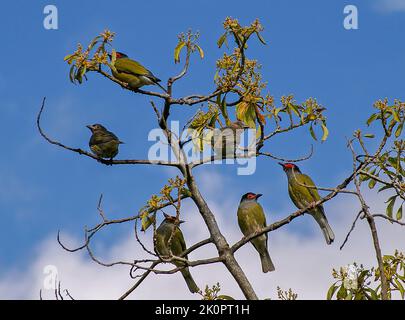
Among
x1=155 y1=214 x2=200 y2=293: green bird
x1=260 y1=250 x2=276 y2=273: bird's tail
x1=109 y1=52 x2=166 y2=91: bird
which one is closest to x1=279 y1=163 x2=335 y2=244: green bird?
x1=260 y1=250 x2=276 y2=273: bird's tail

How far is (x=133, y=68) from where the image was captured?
9203 millimetres

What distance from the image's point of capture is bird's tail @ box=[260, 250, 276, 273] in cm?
978

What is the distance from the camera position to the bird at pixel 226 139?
7.71m

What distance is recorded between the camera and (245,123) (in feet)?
24.6

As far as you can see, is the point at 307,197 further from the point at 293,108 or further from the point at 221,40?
the point at 221,40

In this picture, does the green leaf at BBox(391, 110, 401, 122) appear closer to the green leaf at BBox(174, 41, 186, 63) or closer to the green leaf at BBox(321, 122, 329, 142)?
the green leaf at BBox(321, 122, 329, 142)

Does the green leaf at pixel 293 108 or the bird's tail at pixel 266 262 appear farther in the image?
→ the bird's tail at pixel 266 262

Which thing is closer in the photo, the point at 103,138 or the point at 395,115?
the point at 395,115

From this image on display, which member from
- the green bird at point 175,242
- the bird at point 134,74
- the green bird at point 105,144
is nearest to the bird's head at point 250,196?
the green bird at point 175,242

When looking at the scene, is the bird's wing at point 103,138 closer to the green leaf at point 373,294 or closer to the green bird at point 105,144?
the green bird at point 105,144

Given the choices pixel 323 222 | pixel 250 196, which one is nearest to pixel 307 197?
pixel 323 222

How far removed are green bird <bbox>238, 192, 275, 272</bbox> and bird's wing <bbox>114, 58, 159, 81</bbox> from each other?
6.83 ft

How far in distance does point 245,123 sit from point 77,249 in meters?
2.08

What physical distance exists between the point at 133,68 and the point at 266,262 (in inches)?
121
